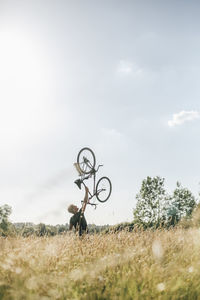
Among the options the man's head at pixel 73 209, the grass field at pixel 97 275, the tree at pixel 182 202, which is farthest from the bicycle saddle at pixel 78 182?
the tree at pixel 182 202

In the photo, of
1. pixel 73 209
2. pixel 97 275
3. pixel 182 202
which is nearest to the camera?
pixel 97 275

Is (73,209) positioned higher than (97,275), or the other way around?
(73,209)

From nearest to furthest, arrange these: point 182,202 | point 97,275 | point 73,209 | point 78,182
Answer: point 97,275
point 73,209
point 78,182
point 182,202

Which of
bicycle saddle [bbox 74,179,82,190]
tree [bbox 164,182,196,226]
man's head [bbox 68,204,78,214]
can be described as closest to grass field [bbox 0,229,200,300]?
man's head [bbox 68,204,78,214]

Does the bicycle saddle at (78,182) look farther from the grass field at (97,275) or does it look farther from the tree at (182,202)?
the tree at (182,202)

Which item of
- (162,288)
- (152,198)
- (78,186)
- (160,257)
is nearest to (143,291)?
(162,288)

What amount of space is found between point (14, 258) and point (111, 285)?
138 cm

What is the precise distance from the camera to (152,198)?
48.4m

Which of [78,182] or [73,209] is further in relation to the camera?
[78,182]

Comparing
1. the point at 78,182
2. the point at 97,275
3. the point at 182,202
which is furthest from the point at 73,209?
the point at 182,202

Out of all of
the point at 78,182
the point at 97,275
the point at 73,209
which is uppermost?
the point at 78,182

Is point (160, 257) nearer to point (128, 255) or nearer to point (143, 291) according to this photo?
point (128, 255)

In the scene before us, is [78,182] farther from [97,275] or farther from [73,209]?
[97,275]

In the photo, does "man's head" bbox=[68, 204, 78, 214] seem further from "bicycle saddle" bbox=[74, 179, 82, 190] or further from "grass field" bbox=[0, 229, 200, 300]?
"grass field" bbox=[0, 229, 200, 300]
